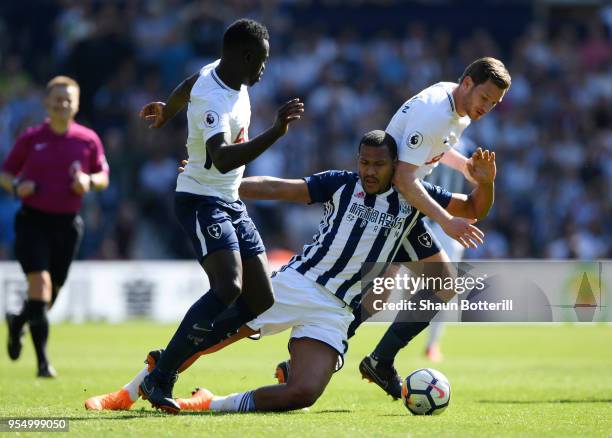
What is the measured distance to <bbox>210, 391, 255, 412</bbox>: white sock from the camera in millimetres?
7484

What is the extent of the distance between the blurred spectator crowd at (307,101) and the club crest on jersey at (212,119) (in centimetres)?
1317

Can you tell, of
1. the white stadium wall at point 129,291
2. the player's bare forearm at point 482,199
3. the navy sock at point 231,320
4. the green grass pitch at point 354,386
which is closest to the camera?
the green grass pitch at point 354,386

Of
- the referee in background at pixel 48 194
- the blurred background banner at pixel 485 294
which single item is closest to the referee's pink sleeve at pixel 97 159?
the referee in background at pixel 48 194

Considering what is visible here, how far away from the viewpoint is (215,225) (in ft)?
23.8

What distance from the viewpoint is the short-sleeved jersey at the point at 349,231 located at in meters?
7.96

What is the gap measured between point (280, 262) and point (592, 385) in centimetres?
994

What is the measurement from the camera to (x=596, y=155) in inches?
864

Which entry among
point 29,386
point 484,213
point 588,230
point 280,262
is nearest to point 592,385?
point 484,213

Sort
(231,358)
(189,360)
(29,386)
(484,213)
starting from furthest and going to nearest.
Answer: (231,358) < (29,386) < (484,213) < (189,360)

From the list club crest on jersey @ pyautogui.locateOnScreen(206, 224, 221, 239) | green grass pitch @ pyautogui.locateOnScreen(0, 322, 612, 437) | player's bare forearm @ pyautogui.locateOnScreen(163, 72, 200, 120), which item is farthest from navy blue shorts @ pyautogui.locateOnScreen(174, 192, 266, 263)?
green grass pitch @ pyautogui.locateOnScreen(0, 322, 612, 437)

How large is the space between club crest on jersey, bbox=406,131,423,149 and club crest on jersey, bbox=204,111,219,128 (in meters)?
1.60

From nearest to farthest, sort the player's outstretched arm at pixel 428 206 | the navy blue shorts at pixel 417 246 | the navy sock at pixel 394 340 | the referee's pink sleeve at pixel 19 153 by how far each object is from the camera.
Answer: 1. the player's outstretched arm at pixel 428 206
2. the navy sock at pixel 394 340
3. the navy blue shorts at pixel 417 246
4. the referee's pink sleeve at pixel 19 153

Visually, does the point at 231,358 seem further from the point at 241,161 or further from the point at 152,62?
the point at 152,62

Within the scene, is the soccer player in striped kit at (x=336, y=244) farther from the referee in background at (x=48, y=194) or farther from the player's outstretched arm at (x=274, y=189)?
the referee in background at (x=48, y=194)
